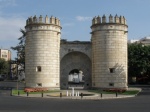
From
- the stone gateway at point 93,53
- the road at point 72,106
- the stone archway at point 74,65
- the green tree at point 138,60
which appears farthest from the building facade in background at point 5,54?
the road at point 72,106

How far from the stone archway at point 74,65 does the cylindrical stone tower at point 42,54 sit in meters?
2.74

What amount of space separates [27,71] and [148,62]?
30813 millimetres

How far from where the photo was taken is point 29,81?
41.1 meters

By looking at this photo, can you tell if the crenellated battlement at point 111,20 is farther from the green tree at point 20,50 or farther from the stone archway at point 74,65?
the green tree at point 20,50

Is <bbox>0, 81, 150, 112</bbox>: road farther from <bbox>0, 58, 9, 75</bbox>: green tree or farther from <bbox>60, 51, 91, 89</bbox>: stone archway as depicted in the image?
<bbox>0, 58, 9, 75</bbox>: green tree

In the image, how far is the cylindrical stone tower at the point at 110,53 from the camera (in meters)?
41.0

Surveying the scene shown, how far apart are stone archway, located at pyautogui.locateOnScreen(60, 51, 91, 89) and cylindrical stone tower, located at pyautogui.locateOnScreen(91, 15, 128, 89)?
95.1 inches

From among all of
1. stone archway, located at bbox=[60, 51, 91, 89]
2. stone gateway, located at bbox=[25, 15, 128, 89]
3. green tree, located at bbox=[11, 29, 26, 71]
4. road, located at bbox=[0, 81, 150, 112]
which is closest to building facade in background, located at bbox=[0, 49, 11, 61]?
green tree, located at bbox=[11, 29, 26, 71]

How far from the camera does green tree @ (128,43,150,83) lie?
63.3 metres

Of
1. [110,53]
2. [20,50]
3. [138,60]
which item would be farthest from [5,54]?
[110,53]

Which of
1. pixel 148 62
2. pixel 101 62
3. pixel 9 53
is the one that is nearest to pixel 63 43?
pixel 101 62

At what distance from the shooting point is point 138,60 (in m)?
64.0

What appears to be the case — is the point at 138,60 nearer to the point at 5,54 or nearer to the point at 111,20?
the point at 111,20

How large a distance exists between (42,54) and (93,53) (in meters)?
7.02
